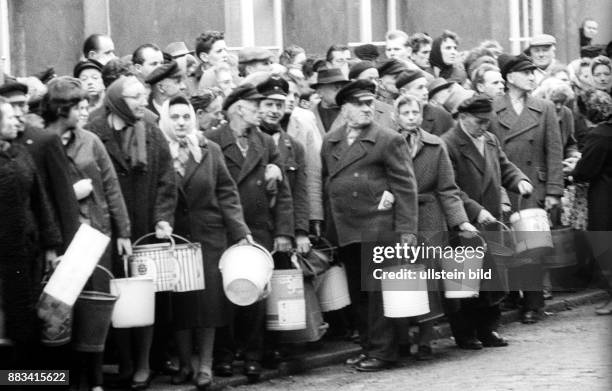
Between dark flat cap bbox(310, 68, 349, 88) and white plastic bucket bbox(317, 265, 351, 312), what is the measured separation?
74.8 inches

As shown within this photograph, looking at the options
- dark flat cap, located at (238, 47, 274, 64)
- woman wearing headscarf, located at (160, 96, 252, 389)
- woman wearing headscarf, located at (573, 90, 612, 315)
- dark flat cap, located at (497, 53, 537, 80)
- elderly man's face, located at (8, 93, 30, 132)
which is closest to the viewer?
elderly man's face, located at (8, 93, 30, 132)

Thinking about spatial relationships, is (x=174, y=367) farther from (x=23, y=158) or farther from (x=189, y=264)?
(x=23, y=158)

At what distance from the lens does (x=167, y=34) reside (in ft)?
65.4

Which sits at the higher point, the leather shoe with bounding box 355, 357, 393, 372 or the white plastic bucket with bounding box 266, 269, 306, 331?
the white plastic bucket with bounding box 266, 269, 306, 331

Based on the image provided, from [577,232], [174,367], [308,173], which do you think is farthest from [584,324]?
[174,367]

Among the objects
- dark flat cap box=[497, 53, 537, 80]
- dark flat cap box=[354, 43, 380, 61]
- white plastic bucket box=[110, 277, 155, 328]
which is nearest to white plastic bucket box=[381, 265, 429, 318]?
white plastic bucket box=[110, 277, 155, 328]

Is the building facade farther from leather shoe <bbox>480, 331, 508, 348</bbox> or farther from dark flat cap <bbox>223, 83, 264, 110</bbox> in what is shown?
dark flat cap <bbox>223, 83, 264, 110</bbox>

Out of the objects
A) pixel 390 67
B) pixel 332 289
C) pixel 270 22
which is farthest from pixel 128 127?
pixel 270 22

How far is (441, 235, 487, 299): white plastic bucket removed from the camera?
1441 centimetres

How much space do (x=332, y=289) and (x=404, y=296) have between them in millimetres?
744

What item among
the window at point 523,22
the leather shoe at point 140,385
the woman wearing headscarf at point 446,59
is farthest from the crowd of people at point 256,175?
the window at point 523,22

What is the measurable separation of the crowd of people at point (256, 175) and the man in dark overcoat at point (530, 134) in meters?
0.02

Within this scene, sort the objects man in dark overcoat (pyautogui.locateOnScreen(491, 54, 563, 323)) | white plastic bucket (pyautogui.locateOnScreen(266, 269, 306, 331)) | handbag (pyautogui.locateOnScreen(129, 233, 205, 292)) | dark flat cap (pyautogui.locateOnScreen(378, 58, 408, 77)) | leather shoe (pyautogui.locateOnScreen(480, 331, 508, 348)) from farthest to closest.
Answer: man in dark overcoat (pyautogui.locateOnScreen(491, 54, 563, 323))
dark flat cap (pyautogui.locateOnScreen(378, 58, 408, 77))
leather shoe (pyautogui.locateOnScreen(480, 331, 508, 348))
white plastic bucket (pyautogui.locateOnScreen(266, 269, 306, 331))
handbag (pyautogui.locateOnScreen(129, 233, 205, 292))

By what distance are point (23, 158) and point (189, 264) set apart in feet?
5.47
